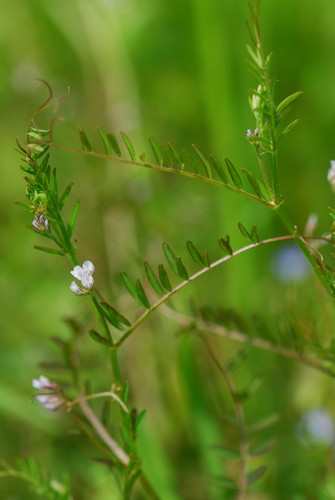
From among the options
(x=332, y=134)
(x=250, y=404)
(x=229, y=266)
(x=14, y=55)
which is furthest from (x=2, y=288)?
(x=14, y=55)

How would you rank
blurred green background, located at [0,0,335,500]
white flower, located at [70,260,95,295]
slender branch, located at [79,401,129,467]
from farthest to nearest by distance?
1. blurred green background, located at [0,0,335,500]
2. slender branch, located at [79,401,129,467]
3. white flower, located at [70,260,95,295]

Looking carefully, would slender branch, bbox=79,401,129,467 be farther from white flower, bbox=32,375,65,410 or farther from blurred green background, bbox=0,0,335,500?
blurred green background, bbox=0,0,335,500

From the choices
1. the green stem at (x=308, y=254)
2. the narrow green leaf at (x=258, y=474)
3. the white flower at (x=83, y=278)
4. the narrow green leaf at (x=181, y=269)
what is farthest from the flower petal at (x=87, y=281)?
the narrow green leaf at (x=258, y=474)

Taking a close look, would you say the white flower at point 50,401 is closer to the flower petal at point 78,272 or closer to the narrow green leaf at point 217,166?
the flower petal at point 78,272

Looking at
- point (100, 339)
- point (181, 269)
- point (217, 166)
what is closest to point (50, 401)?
point (100, 339)

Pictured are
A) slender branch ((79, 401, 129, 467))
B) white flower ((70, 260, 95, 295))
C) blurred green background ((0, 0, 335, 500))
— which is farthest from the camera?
blurred green background ((0, 0, 335, 500))

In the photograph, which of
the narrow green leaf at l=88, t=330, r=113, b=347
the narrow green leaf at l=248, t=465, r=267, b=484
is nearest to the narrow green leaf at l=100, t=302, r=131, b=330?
the narrow green leaf at l=88, t=330, r=113, b=347

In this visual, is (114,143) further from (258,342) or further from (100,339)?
(258,342)

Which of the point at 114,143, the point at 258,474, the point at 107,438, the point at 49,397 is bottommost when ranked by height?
the point at 258,474

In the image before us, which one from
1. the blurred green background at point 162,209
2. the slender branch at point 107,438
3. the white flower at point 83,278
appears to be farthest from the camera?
the blurred green background at point 162,209
